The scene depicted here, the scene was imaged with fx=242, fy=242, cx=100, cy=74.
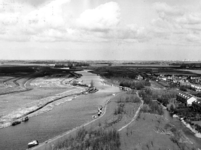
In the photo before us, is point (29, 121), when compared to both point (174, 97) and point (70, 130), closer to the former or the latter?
point (70, 130)

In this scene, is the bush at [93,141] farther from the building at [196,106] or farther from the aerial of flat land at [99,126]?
the building at [196,106]

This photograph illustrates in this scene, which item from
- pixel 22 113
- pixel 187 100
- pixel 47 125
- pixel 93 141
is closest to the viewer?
pixel 93 141

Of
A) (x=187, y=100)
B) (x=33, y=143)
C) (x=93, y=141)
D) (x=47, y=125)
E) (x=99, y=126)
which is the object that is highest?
(x=187, y=100)

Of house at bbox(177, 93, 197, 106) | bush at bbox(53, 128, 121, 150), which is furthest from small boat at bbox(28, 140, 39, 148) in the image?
house at bbox(177, 93, 197, 106)

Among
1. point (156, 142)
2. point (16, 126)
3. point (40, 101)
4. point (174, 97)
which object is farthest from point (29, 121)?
point (174, 97)

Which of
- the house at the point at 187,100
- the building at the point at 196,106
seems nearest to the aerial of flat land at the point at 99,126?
the building at the point at 196,106

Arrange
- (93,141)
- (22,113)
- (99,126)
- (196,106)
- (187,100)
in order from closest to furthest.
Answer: (93,141), (99,126), (22,113), (196,106), (187,100)

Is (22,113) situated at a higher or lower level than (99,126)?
lower

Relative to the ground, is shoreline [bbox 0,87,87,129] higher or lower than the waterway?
higher

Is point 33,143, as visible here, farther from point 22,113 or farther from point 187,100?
point 187,100

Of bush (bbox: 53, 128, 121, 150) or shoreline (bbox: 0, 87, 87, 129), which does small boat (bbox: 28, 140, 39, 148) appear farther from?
shoreline (bbox: 0, 87, 87, 129)

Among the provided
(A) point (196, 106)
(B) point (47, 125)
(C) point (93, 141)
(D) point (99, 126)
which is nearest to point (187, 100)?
(A) point (196, 106)

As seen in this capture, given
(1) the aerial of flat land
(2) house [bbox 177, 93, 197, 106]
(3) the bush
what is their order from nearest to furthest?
(3) the bush → (1) the aerial of flat land → (2) house [bbox 177, 93, 197, 106]
